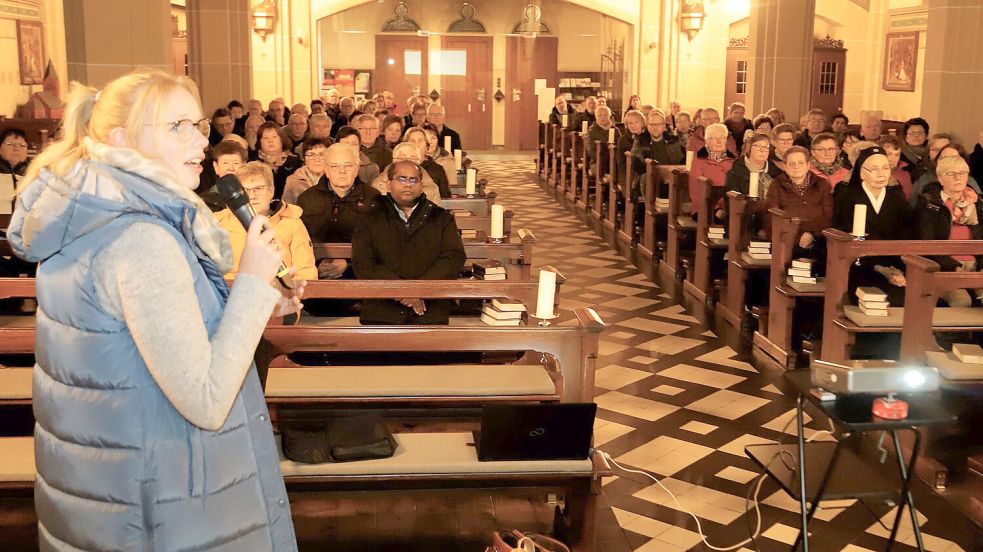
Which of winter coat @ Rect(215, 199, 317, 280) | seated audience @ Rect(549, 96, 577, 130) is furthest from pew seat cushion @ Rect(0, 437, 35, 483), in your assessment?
seated audience @ Rect(549, 96, 577, 130)

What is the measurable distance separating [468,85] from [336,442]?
71.1 feet

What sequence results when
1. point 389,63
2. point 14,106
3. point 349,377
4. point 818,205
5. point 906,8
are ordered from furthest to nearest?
point 389,63, point 906,8, point 14,106, point 818,205, point 349,377

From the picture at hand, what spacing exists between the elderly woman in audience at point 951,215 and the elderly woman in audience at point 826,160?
1.63 meters

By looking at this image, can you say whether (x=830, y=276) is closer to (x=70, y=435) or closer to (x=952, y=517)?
(x=952, y=517)

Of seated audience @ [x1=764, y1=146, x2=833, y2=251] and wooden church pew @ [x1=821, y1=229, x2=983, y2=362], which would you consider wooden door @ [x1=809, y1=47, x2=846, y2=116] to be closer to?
seated audience @ [x1=764, y1=146, x2=833, y2=251]

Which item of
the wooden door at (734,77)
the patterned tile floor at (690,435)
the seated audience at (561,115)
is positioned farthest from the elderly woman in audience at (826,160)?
the wooden door at (734,77)

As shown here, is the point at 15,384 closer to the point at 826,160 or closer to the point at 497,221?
the point at 497,221

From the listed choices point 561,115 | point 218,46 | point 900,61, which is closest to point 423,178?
point 218,46

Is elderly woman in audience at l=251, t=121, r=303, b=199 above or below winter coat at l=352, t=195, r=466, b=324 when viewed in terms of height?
above

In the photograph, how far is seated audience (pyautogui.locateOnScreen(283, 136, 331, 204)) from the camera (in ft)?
23.5

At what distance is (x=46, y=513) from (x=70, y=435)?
19 cm

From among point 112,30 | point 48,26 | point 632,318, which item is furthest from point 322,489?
point 48,26

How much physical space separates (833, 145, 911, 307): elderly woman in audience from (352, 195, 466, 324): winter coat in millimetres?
2384

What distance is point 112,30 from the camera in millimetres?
8188
